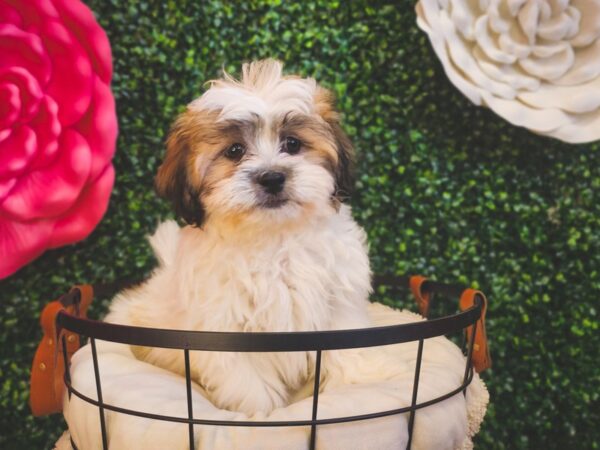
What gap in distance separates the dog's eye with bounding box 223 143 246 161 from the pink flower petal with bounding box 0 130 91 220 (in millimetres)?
612

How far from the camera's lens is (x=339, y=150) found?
1447 millimetres

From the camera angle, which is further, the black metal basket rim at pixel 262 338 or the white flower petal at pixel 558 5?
the white flower petal at pixel 558 5

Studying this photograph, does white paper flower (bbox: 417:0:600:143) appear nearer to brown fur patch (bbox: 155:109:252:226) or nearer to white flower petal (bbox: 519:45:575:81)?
white flower petal (bbox: 519:45:575:81)

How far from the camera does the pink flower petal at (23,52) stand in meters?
1.66

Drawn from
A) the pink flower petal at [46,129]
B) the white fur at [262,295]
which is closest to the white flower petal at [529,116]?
the white fur at [262,295]

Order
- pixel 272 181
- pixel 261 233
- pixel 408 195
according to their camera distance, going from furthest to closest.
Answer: pixel 408 195
pixel 261 233
pixel 272 181

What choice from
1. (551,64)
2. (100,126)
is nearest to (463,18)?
(551,64)

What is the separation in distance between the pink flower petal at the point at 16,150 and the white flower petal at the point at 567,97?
1.60m

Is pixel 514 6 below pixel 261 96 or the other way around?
the other way around

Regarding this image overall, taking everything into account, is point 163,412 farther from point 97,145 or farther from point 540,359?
point 540,359

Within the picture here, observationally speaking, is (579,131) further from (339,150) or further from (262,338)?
(262,338)

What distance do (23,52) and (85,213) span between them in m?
0.53

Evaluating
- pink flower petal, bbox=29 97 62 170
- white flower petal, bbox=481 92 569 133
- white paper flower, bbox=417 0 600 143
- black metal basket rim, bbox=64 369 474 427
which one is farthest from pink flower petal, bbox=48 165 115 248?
white flower petal, bbox=481 92 569 133

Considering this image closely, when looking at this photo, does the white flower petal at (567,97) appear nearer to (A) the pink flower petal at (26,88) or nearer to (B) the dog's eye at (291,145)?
(B) the dog's eye at (291,145)
